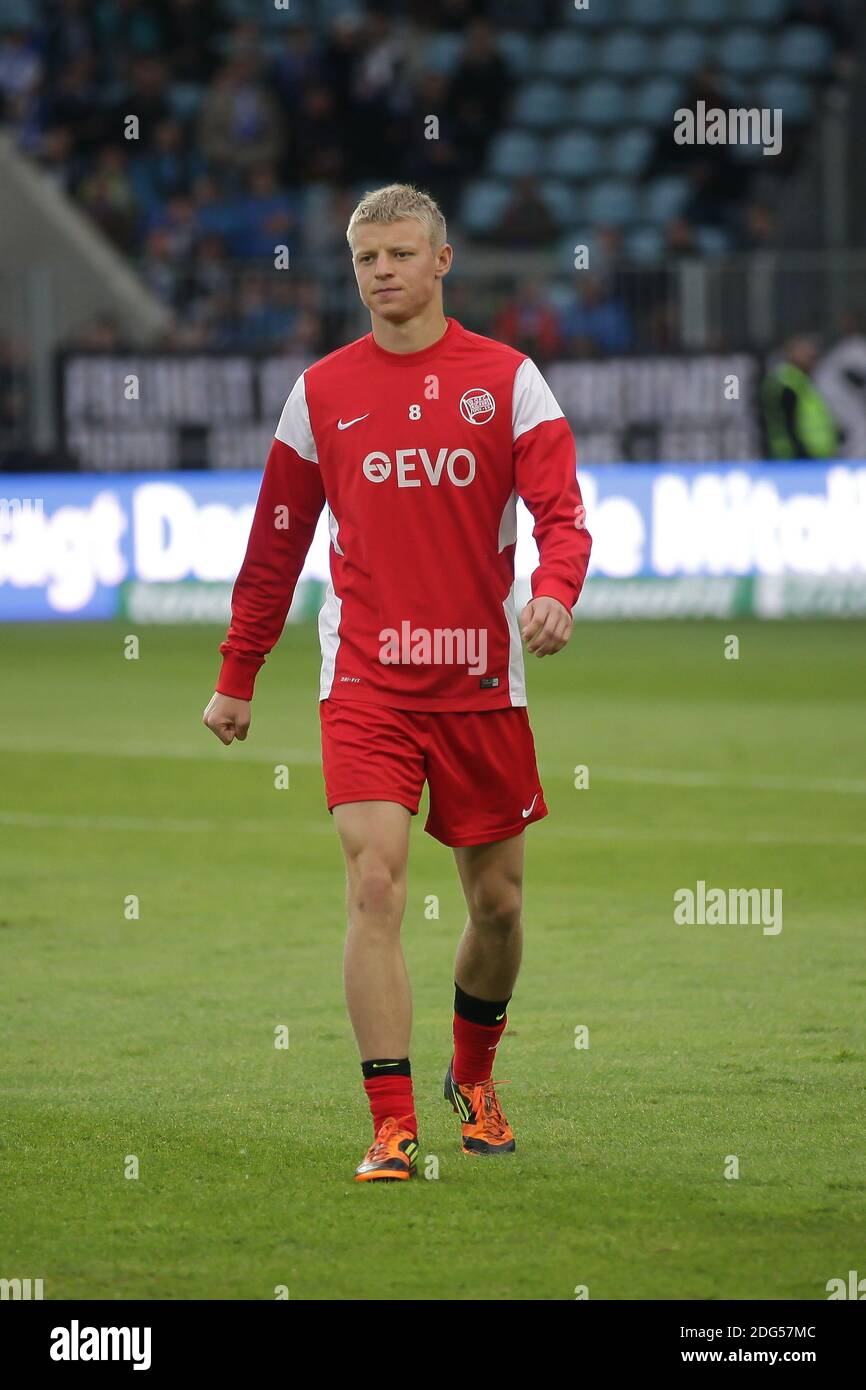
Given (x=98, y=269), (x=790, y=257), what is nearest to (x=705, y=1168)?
(x=790, y=257)

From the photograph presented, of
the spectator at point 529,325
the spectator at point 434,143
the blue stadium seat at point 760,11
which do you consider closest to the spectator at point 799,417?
the spectator at point 529,325

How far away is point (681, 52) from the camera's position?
97.7 feet

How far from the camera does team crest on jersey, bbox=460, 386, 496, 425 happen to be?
558cm

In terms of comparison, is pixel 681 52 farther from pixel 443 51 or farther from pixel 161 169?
pixel 161 169

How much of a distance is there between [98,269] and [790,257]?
7.57 meters

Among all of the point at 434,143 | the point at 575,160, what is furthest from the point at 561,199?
the point at 434,143

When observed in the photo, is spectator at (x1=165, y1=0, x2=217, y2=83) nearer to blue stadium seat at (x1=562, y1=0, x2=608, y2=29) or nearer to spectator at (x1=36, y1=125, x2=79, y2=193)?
spectator at (x1=36, y1=125, x2=79, y2=193)

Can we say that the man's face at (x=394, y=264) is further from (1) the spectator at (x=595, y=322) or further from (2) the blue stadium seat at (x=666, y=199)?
(2) the blue stadium seat at (x=666, y=199)

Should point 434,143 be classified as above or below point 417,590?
above

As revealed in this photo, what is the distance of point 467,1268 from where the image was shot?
4707mm

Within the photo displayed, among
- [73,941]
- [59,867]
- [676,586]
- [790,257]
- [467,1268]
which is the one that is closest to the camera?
[467,1268]

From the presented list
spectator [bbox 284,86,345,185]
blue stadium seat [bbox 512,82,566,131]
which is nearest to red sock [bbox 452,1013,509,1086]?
spectator [bbox 284,86,345,185]

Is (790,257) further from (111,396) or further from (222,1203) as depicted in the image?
(222,1203)

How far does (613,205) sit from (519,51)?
10.3ft
